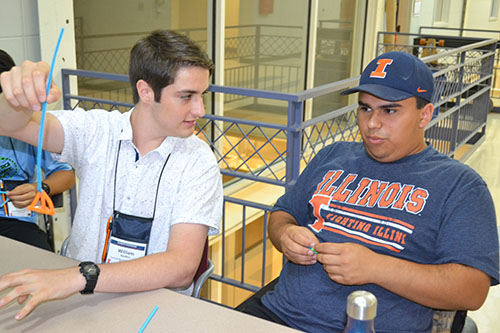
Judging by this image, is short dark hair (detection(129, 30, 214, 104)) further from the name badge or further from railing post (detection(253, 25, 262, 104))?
railing post (detection(253, 25, 262, 104))

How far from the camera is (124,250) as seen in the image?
1525 millimetres

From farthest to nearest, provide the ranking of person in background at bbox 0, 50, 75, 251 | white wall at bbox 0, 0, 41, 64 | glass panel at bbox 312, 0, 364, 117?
glass panel at bbox 312, 0, 364, 117
white wall at bbox 0, 0, 41, 64
person in background at bbox 0, 50, 75, 251

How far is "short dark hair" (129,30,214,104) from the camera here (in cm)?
155

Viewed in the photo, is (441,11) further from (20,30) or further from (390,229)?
(390,229)

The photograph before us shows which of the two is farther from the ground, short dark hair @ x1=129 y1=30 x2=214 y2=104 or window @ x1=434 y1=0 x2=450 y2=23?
window @ x1=434 y1=0 x2=450 y2=23

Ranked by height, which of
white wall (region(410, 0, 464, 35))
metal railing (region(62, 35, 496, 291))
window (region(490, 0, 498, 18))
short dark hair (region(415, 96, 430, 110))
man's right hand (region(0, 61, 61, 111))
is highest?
window (region(490, 0, 498, 18))

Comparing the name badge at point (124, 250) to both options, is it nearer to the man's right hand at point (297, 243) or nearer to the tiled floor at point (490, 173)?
the man's right hand at point (297, 243)

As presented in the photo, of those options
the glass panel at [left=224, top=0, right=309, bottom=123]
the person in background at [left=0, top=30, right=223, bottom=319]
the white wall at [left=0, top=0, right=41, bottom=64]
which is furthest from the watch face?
the glass panel at [left=224, top=0, right=309, bottom=123]

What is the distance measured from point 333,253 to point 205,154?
1.59ft

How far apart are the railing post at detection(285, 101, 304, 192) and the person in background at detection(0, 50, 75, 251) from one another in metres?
0.96

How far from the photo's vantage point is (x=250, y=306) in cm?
164

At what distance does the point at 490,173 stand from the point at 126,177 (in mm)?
5062

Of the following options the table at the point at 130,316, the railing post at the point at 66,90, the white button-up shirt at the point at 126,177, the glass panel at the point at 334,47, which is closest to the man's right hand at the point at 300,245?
the white button-up shirt at the point at 126,177

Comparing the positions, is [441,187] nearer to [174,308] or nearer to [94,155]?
[174,308]
